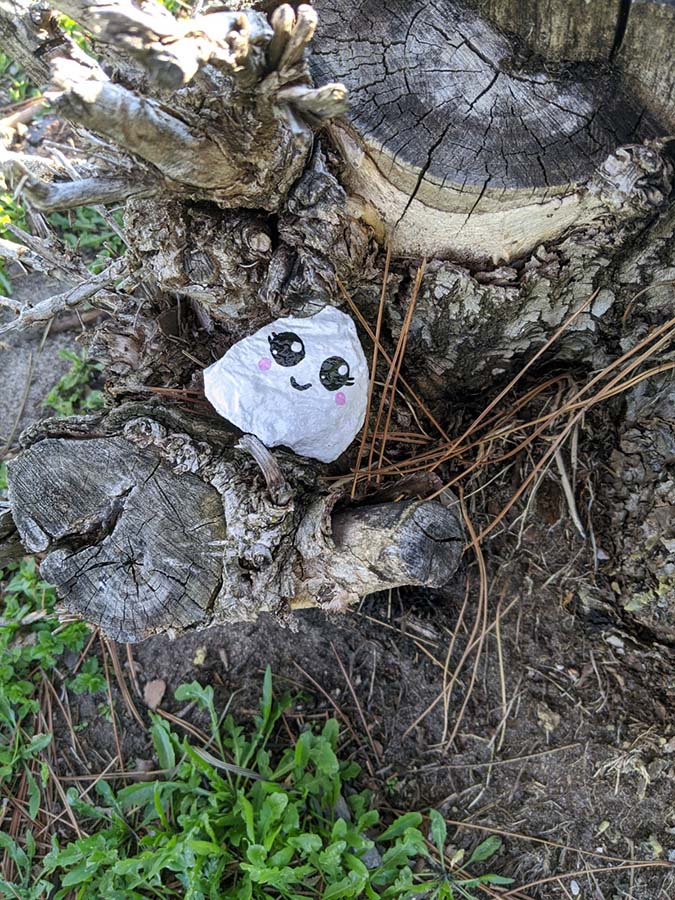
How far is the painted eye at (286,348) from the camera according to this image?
176 centimetres

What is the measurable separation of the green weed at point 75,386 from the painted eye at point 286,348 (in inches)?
54.0

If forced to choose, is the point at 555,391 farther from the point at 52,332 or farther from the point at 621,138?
the point at 52,332

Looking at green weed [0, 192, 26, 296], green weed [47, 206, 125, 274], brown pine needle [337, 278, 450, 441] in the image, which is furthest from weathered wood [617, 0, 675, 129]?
green weed [0, 192, 26, 296]

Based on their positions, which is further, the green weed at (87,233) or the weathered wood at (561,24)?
the green weed at (87,233)

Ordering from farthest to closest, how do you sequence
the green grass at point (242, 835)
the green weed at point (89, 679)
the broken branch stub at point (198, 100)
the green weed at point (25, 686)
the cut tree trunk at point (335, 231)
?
the green weed at point (89, 679) < the green weed at point (25, 686) < the green grass at point (242, 835) < the cut tree trunk at point (335, 231) < the broken branch stub at point (198, 100)

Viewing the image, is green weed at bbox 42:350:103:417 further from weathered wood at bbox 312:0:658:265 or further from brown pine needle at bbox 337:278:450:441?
weathered wood at bbox 312:0:658:265

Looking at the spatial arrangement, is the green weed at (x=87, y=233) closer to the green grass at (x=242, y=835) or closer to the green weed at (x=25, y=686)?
the green weed at (x=25, y=686)

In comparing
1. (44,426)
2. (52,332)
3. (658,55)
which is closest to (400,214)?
(658,55)

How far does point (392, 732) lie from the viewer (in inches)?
88.4

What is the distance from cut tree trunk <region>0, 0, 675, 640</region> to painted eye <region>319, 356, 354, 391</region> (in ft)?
0.58

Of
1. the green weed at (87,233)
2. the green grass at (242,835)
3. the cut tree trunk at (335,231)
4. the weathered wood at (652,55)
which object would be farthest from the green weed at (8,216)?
the weathered wood at (652,55)

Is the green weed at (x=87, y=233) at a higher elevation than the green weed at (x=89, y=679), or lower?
higher

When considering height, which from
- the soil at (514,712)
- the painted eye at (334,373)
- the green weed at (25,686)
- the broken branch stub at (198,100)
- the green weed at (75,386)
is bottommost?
the green weed at (25,686)

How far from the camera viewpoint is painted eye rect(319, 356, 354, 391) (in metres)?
1.77
